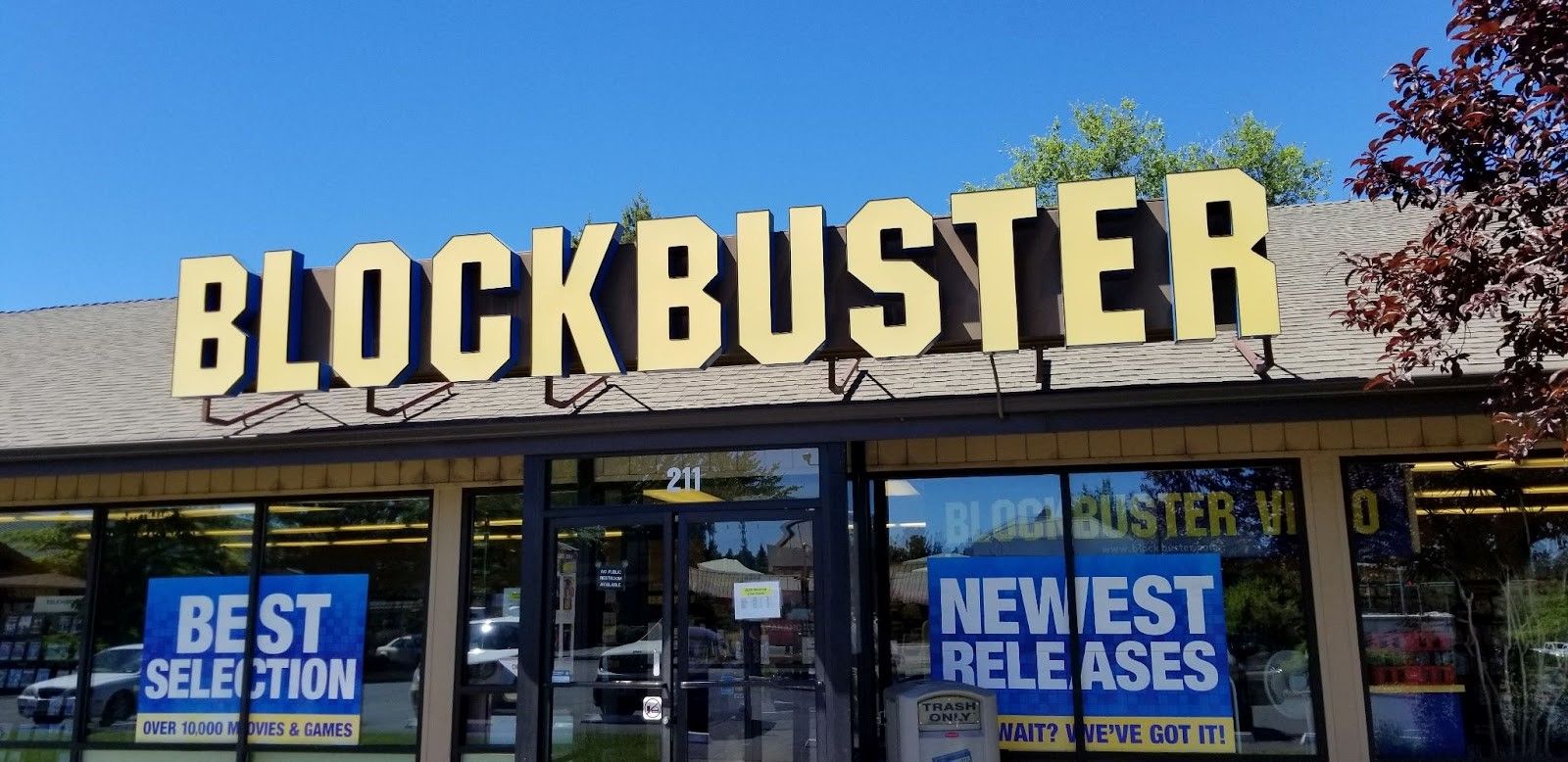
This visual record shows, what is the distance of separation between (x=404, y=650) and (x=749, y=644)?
3.36m

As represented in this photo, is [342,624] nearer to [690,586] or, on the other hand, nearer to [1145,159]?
[690,586]

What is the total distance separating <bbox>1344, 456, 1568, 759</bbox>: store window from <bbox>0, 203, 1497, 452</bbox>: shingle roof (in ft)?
3.46

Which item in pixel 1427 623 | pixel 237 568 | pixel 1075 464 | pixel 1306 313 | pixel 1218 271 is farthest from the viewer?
pixel 237 568

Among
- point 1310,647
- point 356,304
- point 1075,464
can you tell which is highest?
point 356,304

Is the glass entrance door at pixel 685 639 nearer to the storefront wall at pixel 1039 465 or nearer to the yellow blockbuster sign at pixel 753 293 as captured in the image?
the yellow blockbuster sign at pixel 753 293

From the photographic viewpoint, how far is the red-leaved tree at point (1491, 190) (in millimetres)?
5207

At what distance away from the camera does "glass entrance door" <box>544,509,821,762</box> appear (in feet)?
26.7

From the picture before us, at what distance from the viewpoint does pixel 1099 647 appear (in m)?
8.84

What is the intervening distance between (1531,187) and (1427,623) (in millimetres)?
4101

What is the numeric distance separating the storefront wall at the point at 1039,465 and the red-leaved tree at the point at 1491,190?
288cm

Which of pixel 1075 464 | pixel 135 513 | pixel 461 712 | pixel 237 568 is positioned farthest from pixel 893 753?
pixel 135 513

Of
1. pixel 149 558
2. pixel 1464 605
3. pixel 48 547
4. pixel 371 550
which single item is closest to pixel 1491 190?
pixel 1464 605

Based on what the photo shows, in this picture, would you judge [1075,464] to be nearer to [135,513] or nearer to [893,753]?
[893,753]

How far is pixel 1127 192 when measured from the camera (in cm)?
810
